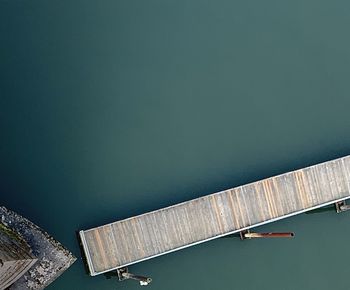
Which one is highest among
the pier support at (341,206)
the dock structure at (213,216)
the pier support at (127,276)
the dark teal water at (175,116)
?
the dark teal water at (175,116)

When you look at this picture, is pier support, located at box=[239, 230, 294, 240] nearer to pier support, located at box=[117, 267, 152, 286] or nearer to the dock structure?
the dock structure

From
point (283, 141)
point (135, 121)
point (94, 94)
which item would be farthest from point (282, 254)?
point (94, 94)

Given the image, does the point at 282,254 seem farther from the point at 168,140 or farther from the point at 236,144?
the point at 168,140

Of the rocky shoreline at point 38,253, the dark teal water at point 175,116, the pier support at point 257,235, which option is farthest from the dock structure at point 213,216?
the rocky shoreline at point 38,253

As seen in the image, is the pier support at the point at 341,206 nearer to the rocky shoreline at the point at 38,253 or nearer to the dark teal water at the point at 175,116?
the dark teal water at the point at 175,116

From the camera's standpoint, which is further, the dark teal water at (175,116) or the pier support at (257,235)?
the dark teal water at (175,116)

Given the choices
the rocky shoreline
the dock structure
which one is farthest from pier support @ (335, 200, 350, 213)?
the rocky shoreline

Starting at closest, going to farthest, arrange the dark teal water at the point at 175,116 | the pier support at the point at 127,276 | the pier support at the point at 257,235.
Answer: the pier support at the point at 127,276, the pier support at the point at 257,235, the dark teal water at the point at 175,116
